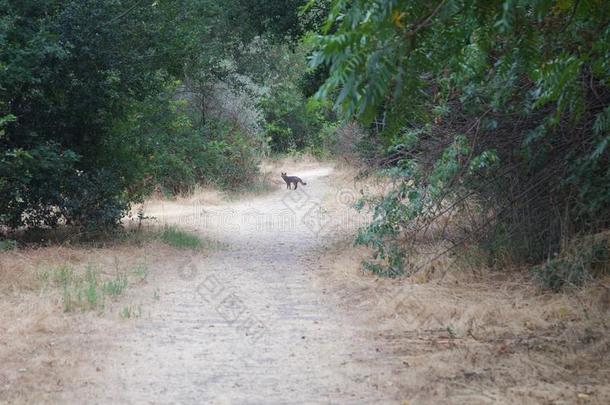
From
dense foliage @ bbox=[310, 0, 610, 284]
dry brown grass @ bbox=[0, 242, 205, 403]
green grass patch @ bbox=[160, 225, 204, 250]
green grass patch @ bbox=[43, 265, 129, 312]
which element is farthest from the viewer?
green grass patch @ bbox=[160, 225, 204, 250]

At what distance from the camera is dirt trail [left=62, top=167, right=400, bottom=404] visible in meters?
5.71

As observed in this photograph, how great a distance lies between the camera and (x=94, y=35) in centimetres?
1278

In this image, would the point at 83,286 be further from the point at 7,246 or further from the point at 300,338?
the point at 300,338

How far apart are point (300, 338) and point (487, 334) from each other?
1.87 m

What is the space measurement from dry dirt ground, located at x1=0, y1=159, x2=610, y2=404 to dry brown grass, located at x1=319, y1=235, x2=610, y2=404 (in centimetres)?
2

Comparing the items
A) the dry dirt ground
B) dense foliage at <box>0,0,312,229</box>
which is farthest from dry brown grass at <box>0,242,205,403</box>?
dense foliage at <box>0,0,312,229</box>

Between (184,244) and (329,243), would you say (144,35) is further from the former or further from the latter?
(329,243)

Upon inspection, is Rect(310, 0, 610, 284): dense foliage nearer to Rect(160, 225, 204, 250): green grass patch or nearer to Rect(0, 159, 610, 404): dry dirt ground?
Rect(0, 159, 610, 404): dry dirt ground

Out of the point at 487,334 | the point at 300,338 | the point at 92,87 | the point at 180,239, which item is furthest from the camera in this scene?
the point at 180,239

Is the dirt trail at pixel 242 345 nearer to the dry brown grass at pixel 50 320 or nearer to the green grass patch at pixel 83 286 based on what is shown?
the dry brown grass at pixel 50 320

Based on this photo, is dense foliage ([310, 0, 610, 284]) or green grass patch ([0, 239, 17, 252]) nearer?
dense foliage ([310, 0, 610, 284])

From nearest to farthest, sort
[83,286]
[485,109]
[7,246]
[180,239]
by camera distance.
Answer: [485,109]
[83,286]
[7,246]
[180,239]

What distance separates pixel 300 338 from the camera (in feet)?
24.5

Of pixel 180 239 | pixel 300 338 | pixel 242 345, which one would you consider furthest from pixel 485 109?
pixel 180 239
